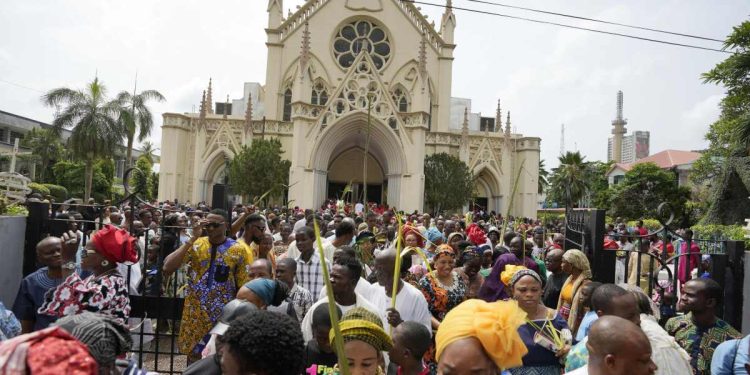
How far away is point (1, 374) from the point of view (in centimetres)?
149

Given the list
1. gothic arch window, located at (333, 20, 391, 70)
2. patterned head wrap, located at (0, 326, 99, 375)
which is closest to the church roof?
gothic arch window, located at (333, 20, 391, 70)

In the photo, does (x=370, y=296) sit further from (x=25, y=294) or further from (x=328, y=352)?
(x=25, y=294)

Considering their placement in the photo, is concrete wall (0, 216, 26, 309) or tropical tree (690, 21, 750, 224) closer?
concrete wall (0, 216, 26, 309)

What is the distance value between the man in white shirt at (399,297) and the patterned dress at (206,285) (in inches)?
48.5

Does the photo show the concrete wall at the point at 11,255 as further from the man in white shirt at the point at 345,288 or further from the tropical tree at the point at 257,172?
the tropical tree at the point at 257,172

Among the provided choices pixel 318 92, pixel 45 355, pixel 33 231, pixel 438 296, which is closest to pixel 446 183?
pixel 318 92

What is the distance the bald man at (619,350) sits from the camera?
229cm

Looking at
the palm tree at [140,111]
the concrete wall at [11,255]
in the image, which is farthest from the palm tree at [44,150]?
the concrete wall at [11,255]

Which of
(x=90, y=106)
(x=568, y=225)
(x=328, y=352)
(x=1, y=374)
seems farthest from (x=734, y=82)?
(x=90, y=106)

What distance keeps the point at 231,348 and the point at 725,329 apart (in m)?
3.51

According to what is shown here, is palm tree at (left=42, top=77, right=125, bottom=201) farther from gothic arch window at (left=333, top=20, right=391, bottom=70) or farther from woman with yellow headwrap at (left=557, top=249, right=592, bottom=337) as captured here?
woman with yellow headwrap at (left=557, top=249, right=592, bottom=337)

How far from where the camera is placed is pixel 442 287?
5051 millimetres

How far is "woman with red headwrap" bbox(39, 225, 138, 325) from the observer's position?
135 inches

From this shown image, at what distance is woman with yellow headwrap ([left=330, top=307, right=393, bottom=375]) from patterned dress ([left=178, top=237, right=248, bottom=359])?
209 cm
